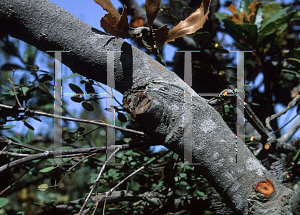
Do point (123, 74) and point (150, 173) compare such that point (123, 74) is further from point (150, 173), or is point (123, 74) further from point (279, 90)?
point (279, 90)

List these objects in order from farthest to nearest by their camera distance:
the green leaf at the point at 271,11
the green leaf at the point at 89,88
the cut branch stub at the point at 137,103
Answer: the green leaf at the point at 271,11, the green leaf at the point at 89,88, the cut branch stub at the point at 137,103

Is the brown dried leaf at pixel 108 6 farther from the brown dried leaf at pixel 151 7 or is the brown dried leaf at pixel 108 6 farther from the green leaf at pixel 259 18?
the green leaf at pixel 259 18

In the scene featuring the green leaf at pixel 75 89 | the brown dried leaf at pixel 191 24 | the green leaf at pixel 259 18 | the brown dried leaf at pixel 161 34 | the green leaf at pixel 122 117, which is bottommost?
the green leaf at pixel 122 117

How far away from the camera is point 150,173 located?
79cm

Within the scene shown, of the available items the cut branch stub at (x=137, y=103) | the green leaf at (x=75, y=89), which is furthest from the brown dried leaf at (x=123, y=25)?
the green leaf at (x=75, y=89)

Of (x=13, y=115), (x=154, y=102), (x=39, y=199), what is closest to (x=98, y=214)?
(x=13, y=115)

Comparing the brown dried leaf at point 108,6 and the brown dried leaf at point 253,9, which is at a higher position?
the brown dried leaf at point 253,9

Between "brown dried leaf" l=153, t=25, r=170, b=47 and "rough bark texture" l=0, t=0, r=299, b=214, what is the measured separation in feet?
0.17

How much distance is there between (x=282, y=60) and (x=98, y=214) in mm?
897

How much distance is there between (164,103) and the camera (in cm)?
45

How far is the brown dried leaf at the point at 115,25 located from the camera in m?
0.44

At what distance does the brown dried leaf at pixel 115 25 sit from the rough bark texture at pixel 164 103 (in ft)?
0.06

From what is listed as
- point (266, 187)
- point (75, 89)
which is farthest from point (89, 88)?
point (266, 187)

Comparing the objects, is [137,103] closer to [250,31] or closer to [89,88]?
[89,88]
